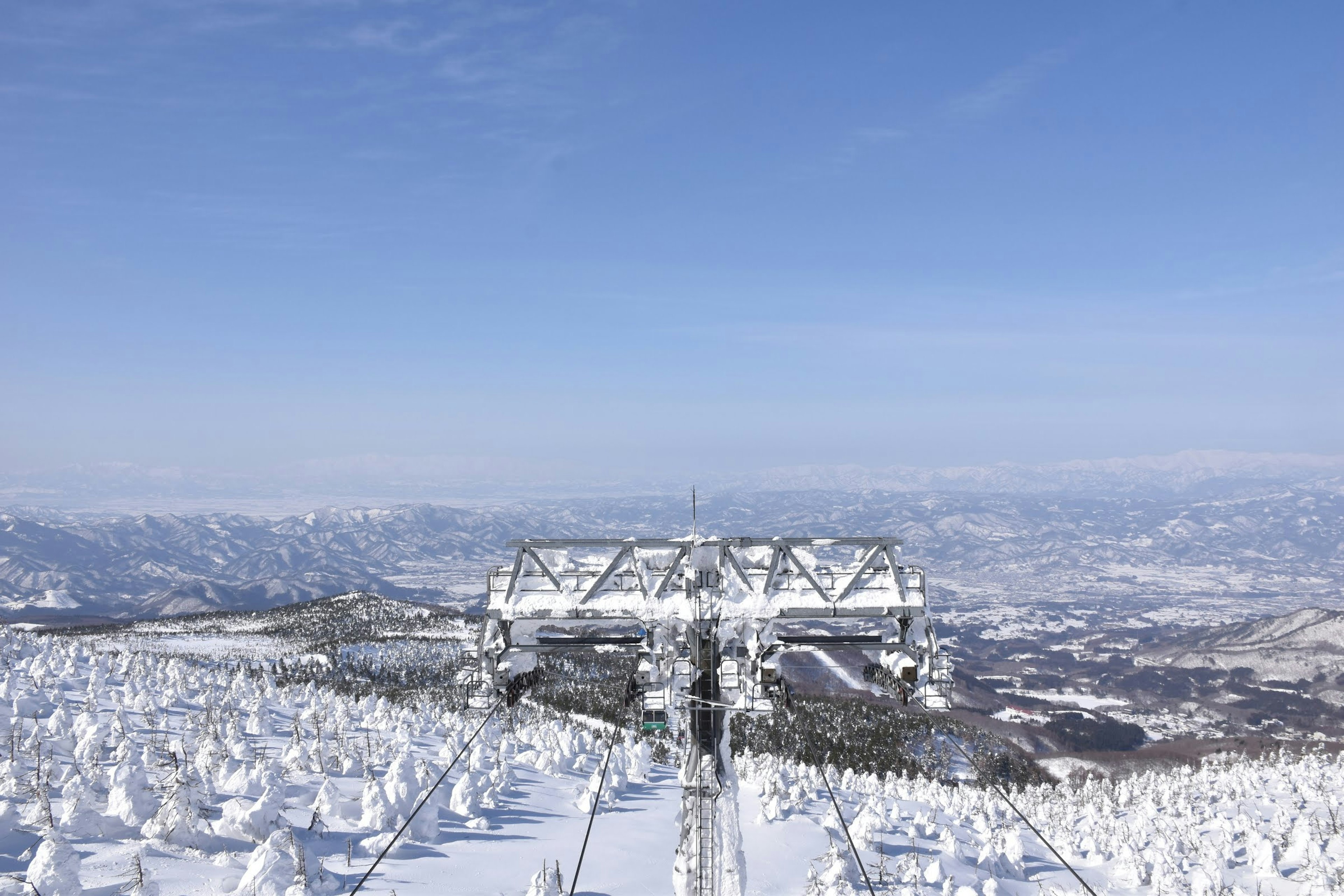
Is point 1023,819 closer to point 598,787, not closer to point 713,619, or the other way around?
point 713,619

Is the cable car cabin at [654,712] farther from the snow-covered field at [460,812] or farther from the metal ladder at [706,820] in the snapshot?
the snow-covered field at [460,812]

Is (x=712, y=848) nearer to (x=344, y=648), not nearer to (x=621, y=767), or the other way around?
(x=621, y=767)

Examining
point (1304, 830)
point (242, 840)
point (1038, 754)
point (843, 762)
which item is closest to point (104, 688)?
point (242, 840)

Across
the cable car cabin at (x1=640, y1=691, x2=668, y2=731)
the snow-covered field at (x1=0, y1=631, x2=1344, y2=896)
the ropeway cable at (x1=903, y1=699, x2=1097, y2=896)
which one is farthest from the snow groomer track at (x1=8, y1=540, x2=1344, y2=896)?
the ropeway cable at (x1=903, y1=699, x2=1097, y2=896)

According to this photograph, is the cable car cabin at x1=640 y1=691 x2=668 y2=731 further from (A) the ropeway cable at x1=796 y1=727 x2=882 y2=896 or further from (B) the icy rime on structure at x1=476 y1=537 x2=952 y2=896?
(A) the ropeway cable at x1=796 y1=727 x2=882 y2=896

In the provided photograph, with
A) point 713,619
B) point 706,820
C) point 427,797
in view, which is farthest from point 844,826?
point 427,797

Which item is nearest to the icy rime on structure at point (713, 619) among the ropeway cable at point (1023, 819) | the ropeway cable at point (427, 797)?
the ropeway cable at point (427, 797)
